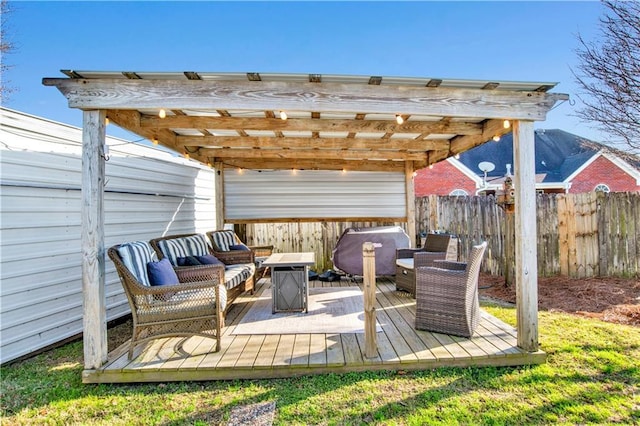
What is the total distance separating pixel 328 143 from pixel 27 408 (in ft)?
15.5

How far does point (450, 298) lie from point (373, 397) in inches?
58.0

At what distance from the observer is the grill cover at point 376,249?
6.46 m

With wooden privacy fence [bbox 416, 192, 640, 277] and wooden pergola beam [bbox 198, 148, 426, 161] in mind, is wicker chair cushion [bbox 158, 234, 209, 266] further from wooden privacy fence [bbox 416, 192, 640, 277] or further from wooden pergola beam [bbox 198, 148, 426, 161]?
wooden privacy fence [bbox 416, 192, 640, 277]

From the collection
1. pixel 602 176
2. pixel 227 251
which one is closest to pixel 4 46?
pixel 227 251

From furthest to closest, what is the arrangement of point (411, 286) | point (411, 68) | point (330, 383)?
1. point (411, 68)
2. point (411, 286)
3. point (330, 383)

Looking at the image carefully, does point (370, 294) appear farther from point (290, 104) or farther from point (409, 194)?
point (409, 194)

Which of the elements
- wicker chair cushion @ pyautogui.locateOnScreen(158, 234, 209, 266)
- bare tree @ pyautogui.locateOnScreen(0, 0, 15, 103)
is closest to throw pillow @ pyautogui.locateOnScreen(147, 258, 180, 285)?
wicker chair cushion @ pyautogui.locateOnScreen(158, 234, 209, 266)

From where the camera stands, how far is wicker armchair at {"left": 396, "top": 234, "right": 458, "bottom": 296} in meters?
5.13

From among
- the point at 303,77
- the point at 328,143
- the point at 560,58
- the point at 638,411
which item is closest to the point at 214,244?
the point at 328,143

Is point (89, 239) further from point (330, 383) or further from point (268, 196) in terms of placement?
point (268, 196)

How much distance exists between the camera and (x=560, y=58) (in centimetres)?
679

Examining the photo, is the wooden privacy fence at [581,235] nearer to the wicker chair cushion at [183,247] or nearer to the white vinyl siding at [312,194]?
the white vinyl siding at [312,194]

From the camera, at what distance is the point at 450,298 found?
11.9 feet

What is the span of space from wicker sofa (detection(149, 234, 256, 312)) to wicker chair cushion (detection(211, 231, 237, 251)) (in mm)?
163
